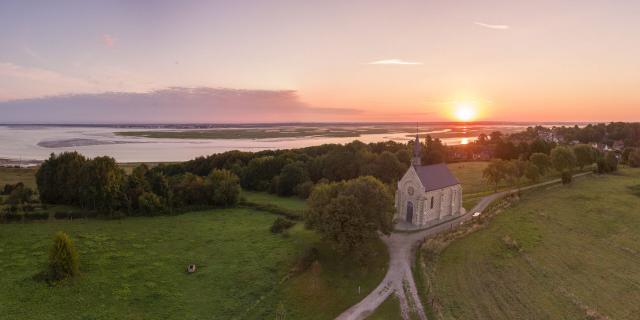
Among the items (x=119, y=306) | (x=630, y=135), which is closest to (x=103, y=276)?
(x=119, y=306)

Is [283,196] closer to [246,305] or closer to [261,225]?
[261,225]

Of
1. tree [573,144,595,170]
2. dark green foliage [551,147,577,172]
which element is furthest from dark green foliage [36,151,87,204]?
tree [573,144,595,170]

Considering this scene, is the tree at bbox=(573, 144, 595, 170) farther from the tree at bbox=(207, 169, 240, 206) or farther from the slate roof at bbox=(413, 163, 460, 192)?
the tree at bbox=(207, 169, 240, 206)

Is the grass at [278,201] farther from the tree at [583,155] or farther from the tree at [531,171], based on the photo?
the tree at [583,155]

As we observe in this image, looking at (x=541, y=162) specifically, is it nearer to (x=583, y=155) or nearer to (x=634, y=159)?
(x=583, y=155)

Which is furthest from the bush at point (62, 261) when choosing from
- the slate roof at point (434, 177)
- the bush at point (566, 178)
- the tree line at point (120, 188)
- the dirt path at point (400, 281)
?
the bush at point (566, 178)

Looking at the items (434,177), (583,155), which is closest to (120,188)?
(434,177)

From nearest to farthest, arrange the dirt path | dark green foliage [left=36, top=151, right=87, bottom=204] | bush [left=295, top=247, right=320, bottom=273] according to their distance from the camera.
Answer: the dirt path, bush [left=295, top=247, right=320, bottom=273], dark green foliage [left=36, top=151, right=87, bottom=204]
